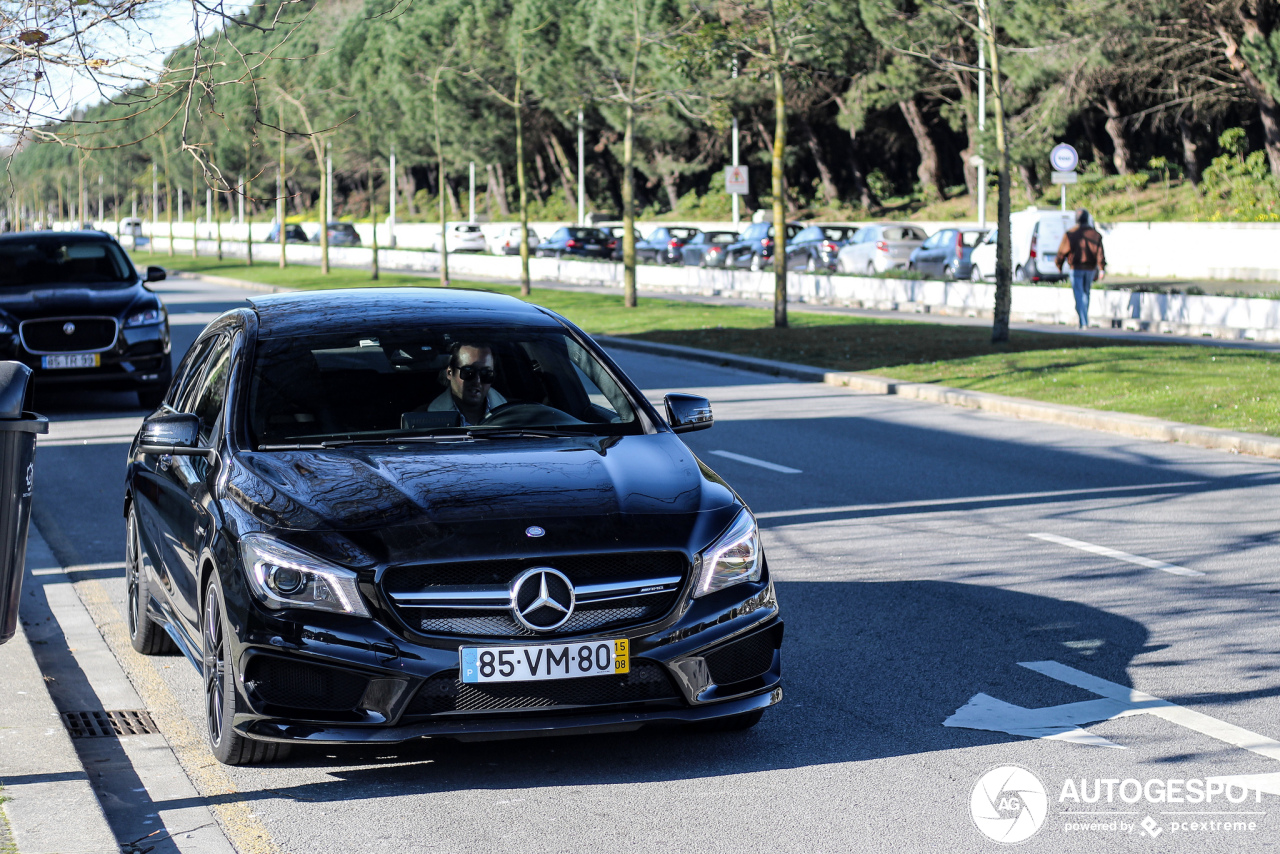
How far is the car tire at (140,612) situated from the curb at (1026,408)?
9401 millimetres

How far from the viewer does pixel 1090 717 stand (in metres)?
5.74

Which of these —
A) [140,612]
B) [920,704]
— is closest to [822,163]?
[140,612]

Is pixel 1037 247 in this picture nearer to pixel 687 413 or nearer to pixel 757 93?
pixel 757 93

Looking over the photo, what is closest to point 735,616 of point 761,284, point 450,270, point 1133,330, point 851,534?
point 851,534

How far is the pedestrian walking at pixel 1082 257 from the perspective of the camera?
2562 centimetres

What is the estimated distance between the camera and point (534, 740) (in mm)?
5680

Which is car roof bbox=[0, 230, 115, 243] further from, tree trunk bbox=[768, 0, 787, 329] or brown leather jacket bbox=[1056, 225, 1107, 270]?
brown leather jacket bbox=[1056, 225, 1107, 270]

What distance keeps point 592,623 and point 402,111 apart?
85.2m

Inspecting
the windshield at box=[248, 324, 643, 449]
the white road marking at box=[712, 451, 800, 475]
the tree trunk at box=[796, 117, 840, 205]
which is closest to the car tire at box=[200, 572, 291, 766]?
the windshield at box=[248, 324, 643, 449]

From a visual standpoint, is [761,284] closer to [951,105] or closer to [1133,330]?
[1133,330]

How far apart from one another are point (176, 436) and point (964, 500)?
20.9 ft

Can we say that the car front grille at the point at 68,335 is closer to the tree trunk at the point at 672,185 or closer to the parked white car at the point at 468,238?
the parked white car at the point at 468,238

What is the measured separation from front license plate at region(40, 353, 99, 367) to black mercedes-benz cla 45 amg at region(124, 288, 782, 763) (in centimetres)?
1135

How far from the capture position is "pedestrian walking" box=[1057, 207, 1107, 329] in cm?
2562
